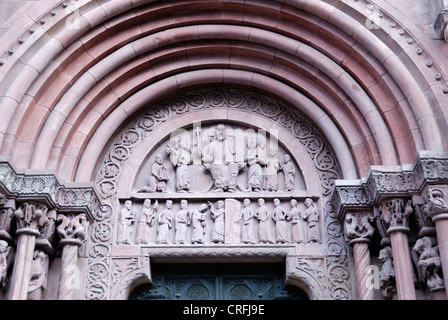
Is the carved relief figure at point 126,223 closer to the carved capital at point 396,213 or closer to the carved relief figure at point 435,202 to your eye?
the carved capital at point 396,213

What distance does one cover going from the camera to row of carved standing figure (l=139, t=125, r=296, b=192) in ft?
31.7

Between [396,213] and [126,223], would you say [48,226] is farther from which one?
[396,213]

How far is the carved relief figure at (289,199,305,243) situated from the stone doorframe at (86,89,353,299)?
0.59 ft

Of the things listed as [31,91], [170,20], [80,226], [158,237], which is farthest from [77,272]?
[170,20]

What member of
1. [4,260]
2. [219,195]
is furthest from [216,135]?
[4,260]

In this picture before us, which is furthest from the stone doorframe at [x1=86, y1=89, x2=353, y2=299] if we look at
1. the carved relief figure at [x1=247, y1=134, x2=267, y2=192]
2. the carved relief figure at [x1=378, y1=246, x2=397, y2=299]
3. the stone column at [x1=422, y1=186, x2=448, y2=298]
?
the stone column at [x1=422, y1=186, x2=448, y2=298]

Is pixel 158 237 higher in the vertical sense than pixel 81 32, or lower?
lower

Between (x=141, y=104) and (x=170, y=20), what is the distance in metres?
1.47

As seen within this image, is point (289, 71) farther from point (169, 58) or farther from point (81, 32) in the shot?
point (81, 32)

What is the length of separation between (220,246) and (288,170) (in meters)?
1.71

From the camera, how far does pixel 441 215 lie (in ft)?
25.4

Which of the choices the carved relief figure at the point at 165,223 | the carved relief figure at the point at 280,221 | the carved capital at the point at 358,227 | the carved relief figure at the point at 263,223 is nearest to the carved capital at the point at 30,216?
the carved relief figure at the point at 165,223

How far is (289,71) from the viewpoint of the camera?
10031mm

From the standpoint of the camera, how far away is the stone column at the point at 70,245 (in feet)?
27.9
